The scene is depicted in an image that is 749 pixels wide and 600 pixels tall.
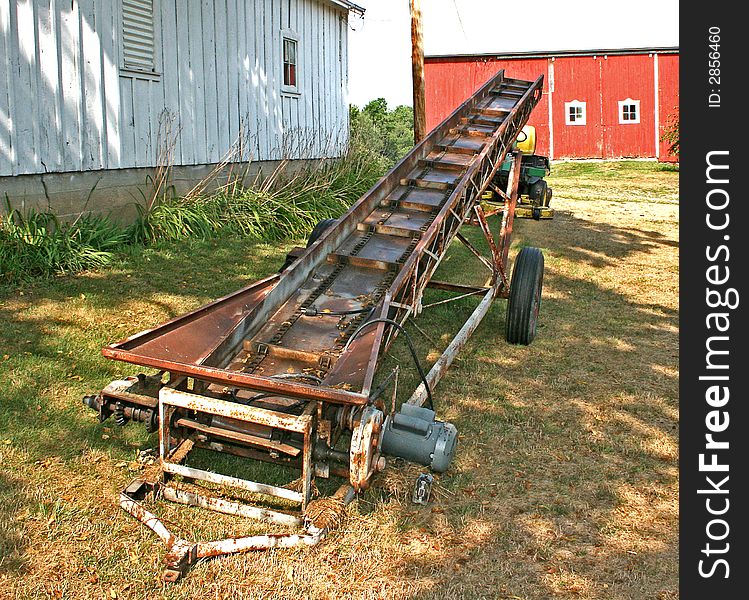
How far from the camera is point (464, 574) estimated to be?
3.80m

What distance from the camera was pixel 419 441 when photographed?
14.5ft

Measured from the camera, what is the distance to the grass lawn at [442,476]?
372cm

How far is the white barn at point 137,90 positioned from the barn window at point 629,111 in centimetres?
1871

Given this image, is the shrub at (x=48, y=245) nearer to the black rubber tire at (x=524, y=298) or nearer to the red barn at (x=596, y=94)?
the black rubber tire at (x=524, y=298)

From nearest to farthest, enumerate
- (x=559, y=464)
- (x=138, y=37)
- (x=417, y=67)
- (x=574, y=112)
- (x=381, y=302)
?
(x=559, y=464) < (x=381, y=302) < (x=138, y=37) < (x=417, y=67) < (x=574, y=112)

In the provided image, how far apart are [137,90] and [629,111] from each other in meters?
24.7

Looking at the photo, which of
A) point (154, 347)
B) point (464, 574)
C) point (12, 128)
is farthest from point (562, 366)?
point (12, 128)

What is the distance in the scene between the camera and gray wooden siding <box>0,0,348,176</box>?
880cm

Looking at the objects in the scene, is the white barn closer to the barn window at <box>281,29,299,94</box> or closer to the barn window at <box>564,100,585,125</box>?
the barn window at <box>281,29,299,94</box>

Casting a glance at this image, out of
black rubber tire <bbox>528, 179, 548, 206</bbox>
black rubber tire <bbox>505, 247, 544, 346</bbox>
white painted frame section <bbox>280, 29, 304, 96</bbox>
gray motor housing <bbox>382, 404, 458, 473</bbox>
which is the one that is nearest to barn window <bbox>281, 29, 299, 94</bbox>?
white painted frame section <bbox>280, 29, 304, 96</bbox>

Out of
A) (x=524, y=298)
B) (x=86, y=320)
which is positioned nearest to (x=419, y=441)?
(x=524, y=298)

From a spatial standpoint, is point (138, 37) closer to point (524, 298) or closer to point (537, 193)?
point (524, 298)

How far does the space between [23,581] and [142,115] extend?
834 centimetres
